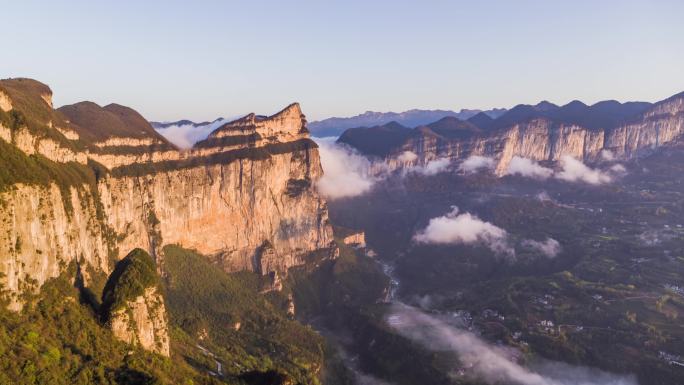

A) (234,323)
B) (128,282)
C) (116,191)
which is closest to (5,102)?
(128,282)

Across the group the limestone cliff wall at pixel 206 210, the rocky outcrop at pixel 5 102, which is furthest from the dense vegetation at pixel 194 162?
the rocky outcrop at pixel 5 102

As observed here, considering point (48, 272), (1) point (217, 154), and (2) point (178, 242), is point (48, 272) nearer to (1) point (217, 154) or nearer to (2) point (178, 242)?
(2) point (178, 242)

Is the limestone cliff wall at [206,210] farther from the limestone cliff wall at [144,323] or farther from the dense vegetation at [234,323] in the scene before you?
the limestone cliff wall at [144,323]

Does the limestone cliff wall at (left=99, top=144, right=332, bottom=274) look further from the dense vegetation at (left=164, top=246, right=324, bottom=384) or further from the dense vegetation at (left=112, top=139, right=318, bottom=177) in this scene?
the dense vegetation at (left=164, top=246, right=324, bottom=384)

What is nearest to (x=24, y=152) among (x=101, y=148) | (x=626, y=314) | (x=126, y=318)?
(x=126, y=318)

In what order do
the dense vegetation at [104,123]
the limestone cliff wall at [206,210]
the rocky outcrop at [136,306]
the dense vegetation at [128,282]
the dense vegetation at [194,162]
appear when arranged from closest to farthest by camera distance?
the rocky outcrop at [136,306], the dense vegetation at [128,282], the limestone cliff wall at [206,210], the dense vegetation at [104,123], the dense vegetation at [194,162]
